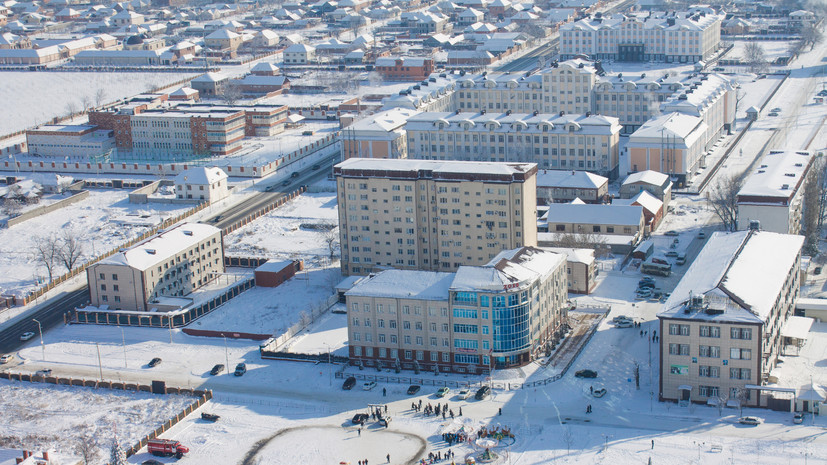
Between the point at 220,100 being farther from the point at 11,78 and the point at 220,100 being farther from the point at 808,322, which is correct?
the point at 808,322

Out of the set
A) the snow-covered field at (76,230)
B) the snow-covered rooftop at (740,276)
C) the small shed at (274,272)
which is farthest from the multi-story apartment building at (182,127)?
the snow-covered rooftop at (740,276)

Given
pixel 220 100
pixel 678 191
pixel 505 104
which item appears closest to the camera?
pixel 678 191

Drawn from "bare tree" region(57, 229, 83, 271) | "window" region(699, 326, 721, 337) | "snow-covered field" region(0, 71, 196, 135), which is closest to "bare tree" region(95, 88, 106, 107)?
"snow-covered field" region(0, 71, 196, 135)

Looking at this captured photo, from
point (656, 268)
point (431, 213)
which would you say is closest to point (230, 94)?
point (431, 213)

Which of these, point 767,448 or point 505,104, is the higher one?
point 505,104

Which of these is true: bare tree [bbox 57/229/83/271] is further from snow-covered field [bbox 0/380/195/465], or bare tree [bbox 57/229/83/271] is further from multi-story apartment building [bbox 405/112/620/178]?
multi-story apartment building [bbox 405/112/620/178]

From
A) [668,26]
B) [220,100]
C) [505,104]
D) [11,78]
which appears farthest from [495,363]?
[11,78]
